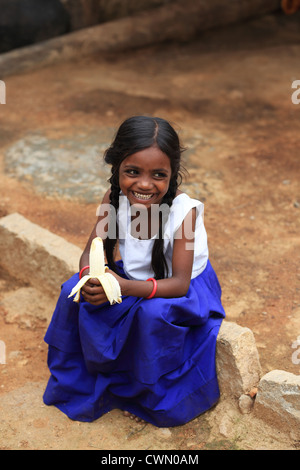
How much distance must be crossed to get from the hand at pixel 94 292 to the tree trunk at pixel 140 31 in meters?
4.78

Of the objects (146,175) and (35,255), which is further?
(35,255)

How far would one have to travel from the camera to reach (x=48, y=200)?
451cm

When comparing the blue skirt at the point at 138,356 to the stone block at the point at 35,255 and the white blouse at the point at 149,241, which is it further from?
the stone block at the point at 35,255

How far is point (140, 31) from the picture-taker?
752 cm

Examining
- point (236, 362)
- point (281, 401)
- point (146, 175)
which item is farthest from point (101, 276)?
point (281, 401)

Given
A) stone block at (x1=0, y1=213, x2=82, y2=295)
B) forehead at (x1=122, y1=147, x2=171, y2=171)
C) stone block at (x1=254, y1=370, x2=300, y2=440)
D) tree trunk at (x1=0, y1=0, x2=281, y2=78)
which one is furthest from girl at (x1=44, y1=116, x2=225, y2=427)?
tree trunk at (x1=0, y1=0, x2=281, y2=78)

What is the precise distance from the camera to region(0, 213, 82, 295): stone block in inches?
138

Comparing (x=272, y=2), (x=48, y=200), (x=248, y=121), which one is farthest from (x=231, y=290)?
(x=272, y=2)

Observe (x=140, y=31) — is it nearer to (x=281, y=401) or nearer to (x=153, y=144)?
(x=153, y=144)

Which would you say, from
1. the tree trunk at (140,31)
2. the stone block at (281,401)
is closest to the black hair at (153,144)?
the stone block at (281,401)

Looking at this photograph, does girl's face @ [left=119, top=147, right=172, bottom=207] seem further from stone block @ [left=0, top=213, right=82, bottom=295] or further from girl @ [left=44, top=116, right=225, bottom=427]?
stone block @ [left=0, top=213, right=82, bottom=295]

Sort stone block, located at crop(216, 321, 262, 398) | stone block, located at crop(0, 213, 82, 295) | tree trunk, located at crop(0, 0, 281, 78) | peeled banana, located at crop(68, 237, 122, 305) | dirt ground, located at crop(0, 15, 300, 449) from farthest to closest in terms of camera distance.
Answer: tree trunk, located at crop(0, 0, 281, 78) → stone block, located at crop(0, 213, 82, 295) → dirt ground, located at crop(0, 15, 300, 449) → stone block, located at crop(216, 321, 262, 398) → peeled banana, located at crop(68, 237, 122, 305)

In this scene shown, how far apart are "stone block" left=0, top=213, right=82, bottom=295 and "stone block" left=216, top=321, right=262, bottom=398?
1069 millimetres

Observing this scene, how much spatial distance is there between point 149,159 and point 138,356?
82 centimetres
